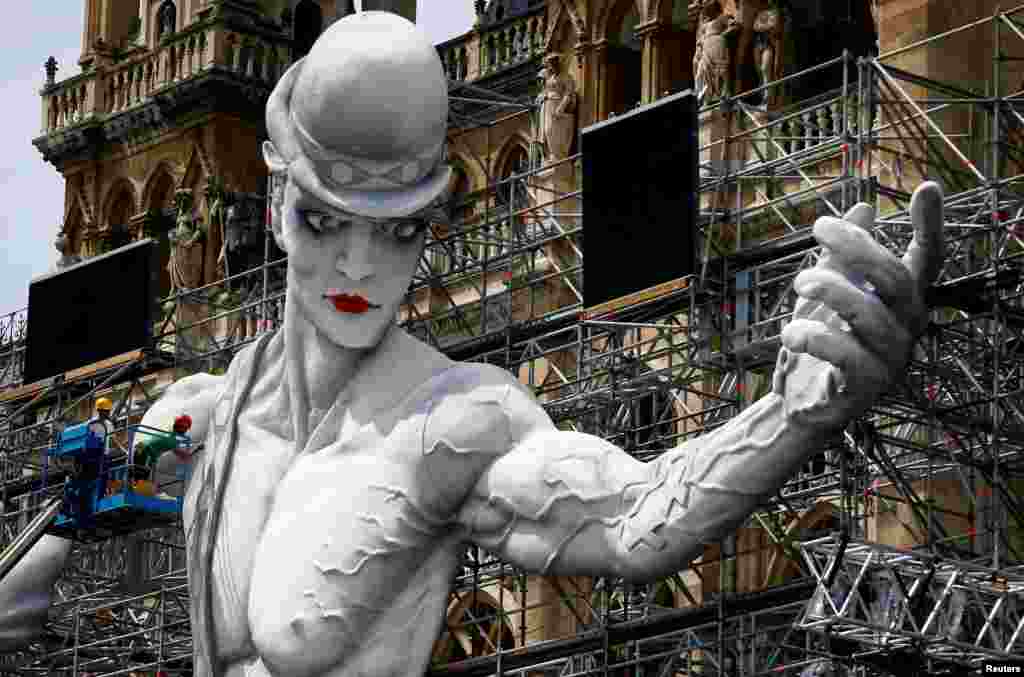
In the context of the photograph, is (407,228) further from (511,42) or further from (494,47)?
(494,47)

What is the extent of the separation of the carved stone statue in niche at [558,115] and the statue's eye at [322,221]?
2340cm

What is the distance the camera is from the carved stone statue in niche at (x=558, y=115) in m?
29.4

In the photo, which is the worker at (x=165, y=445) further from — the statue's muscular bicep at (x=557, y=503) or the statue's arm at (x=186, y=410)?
the statue's muscular bicep at (x=557, y=503)

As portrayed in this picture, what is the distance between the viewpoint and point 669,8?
2947 cm

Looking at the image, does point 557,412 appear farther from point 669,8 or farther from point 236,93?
point 236,93

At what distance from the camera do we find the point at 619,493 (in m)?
5.59

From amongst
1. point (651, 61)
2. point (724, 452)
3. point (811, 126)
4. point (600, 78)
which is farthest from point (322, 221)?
point (600, 78)

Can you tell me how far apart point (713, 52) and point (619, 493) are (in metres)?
21.7

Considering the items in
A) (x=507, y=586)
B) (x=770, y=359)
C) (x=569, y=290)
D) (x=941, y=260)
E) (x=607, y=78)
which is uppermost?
(x=607, y=78)

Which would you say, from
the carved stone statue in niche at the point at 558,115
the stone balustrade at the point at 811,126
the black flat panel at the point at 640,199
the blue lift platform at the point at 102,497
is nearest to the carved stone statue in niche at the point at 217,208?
the carved stone statue in niche at the point at 558,115

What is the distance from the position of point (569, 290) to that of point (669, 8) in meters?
3.82

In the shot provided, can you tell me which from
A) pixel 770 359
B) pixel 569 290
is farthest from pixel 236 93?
pixel 770 359

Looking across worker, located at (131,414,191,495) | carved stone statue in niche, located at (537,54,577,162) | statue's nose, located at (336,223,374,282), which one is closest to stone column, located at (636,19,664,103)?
carved stone statue in niche, located at (537,54,577,162)

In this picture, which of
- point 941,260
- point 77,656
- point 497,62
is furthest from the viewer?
point 497,62
